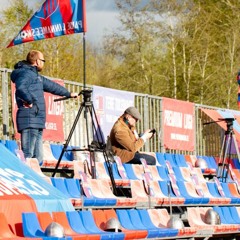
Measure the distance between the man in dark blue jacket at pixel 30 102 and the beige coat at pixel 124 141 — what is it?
2242 mm

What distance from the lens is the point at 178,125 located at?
72.1ft

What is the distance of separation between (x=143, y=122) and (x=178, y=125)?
1173 mm

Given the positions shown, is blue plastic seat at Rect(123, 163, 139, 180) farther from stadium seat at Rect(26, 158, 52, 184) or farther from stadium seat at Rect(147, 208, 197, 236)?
stadium seat at Rect(147, 208, 197, 236)

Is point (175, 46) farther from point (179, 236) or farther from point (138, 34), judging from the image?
point (179, 236)

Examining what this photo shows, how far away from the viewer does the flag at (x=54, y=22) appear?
16641 mm

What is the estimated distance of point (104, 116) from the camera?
18828mm

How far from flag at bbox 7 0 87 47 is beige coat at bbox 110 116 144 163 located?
1.66 meters

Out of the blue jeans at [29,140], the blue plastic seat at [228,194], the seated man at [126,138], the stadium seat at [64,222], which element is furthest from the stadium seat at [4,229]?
the blue plastic seat at [228,194]

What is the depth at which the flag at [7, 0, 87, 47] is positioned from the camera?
54.6 ft

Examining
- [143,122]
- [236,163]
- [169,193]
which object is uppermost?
[143,122]

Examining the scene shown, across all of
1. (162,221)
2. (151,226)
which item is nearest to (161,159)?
(162,221)

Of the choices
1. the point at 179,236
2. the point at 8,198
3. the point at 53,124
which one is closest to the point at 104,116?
the point at 53,124

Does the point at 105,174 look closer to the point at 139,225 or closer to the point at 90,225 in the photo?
the point at 139,225

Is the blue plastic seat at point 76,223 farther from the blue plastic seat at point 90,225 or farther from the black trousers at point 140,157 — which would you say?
the black trousers at point 140,157
